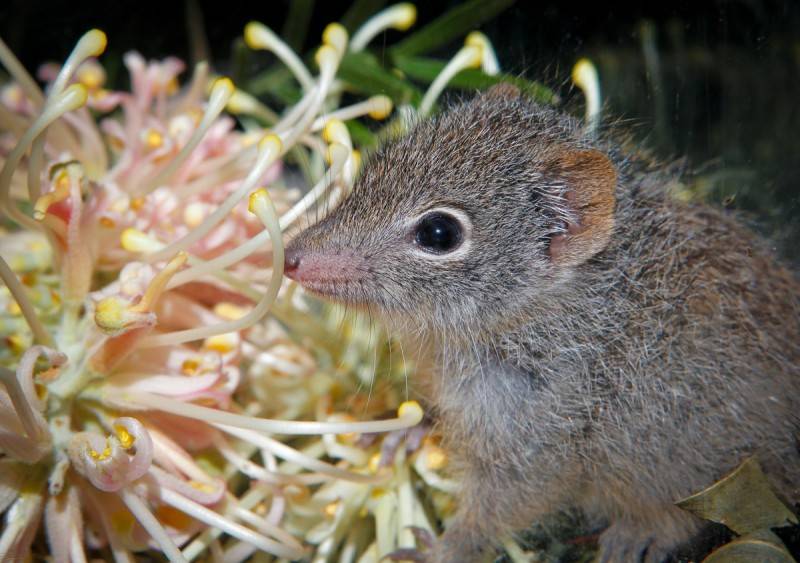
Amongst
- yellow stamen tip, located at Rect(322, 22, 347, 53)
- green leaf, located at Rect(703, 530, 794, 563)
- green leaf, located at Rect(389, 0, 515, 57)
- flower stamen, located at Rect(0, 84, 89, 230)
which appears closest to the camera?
green leaf, located at Rect(703, 530, 794, 563)

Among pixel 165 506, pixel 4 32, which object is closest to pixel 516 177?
pixel 165 506

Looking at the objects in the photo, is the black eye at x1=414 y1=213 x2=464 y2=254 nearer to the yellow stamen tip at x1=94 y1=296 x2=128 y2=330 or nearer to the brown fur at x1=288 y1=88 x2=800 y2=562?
the brown fur at x1=288 y1=88 x2=800 y2=562

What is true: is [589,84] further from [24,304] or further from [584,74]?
[24,304]

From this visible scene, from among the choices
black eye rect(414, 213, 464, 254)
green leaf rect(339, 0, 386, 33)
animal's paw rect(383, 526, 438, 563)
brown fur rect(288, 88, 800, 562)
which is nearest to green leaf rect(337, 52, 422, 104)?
green leaf rect(339, 0, 386, 33)

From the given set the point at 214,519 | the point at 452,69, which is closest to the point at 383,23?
the point at 452,69

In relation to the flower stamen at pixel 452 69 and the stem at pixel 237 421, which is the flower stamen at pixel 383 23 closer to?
the flower stamen at pixel 452 69
